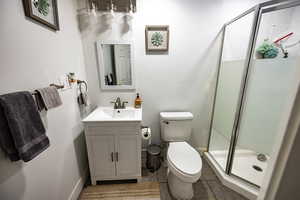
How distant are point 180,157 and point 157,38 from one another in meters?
1.47

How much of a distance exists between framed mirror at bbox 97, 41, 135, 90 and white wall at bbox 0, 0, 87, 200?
0.83 feet

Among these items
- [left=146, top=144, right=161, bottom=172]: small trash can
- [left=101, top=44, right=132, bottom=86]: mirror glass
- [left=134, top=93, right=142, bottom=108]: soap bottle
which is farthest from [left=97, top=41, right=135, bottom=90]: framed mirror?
[left=146, top=144, right=161, bottom=172]: small trash can

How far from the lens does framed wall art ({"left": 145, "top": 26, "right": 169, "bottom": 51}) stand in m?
1.52

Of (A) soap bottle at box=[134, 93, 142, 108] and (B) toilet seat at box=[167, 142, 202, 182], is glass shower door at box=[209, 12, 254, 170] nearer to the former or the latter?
(B) toilet seat at box=[167, 142, 202, 182]

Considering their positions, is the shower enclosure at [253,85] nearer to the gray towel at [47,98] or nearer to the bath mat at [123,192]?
the bath mat at [123,192]

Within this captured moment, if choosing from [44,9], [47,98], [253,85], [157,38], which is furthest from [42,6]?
[253,85]

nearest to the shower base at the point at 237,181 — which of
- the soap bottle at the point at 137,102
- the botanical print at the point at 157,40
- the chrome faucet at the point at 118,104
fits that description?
the soap bottle at the point at 137,102

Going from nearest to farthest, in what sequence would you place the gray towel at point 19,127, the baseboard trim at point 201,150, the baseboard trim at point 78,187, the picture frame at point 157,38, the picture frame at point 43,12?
the gray towel at point 19,127 → the picture frame at point 43,12 → the baseboard trim at point 78,187 → the picture frame at point 157,38 → the baseboard trim at point 201,150

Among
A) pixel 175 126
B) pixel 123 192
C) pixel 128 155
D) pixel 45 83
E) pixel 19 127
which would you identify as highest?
pixel 45 83

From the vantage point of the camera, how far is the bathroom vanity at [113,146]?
1282 millimetres

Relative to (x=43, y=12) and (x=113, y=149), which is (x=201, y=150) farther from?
(x=43, y=12)

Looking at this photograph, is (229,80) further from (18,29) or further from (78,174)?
(78,174)

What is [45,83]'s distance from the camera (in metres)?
0.93

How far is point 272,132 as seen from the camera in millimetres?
1470
